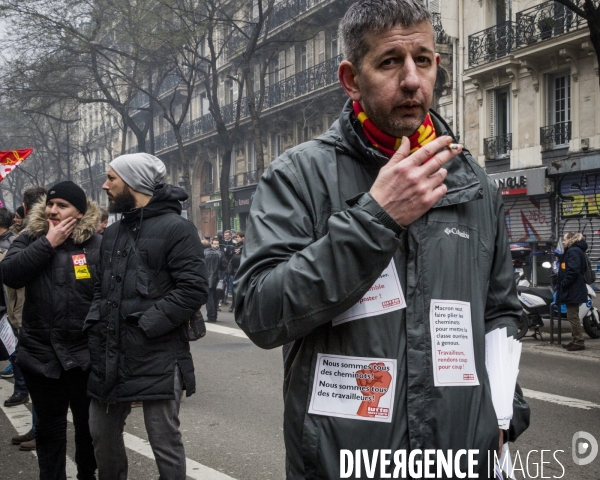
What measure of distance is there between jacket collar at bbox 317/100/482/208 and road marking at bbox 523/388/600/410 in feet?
17.6

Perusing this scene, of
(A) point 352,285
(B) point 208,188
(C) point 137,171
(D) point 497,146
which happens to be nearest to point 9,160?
(C) point 137,171

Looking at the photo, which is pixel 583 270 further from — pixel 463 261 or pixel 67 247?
pixel 463 261

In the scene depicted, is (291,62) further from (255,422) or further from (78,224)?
(78,224)

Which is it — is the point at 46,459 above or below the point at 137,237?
below

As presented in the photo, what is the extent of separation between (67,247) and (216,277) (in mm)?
10816

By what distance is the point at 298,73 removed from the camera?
98.8 feet

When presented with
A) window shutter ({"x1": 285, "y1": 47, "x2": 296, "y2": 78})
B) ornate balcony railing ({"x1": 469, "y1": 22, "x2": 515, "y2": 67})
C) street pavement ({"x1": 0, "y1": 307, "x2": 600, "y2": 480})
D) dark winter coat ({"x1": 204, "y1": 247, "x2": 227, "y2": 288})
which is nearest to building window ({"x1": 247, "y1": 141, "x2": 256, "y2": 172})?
window shutter ({"x1": 285, "y1": 47, "x2": 296, "y2": 78})

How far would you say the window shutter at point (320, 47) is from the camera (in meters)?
29.1

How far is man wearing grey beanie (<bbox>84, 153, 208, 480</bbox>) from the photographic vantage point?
11.1ft

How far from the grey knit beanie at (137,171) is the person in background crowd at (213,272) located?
932cm

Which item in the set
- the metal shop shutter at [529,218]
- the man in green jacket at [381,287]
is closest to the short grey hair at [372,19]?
the man in green jacket at [381,287]

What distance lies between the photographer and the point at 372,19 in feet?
5.53

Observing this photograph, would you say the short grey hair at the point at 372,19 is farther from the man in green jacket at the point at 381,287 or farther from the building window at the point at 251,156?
the building window at the point at 251,156

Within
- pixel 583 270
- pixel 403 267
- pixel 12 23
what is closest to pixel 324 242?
pixel 403 267
